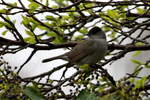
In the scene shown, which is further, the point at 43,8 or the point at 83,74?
the point at 43,8

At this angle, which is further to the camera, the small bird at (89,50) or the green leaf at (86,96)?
the small bird at (89,50)

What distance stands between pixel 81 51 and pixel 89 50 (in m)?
0.08

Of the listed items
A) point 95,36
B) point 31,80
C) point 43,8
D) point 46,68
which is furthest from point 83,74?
point 46,68

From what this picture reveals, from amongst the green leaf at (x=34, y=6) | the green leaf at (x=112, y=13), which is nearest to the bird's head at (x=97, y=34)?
the green leaf at (x=112, y=13)

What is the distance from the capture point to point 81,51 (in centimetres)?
238

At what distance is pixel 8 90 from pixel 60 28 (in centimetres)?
70

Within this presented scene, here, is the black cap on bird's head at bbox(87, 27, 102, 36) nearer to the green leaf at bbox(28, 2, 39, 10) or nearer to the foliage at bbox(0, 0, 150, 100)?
the foliage at bbox(0, 0, 150, 100)

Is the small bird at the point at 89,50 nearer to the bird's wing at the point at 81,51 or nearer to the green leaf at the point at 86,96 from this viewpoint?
the bird's wing at the point at 81,51

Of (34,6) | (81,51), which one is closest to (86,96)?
(34,6)

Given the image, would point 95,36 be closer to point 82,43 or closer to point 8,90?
point 82,43

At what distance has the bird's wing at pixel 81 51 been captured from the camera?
2274 millimetres

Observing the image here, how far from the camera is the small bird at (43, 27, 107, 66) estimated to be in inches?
89.7

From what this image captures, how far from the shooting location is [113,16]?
2.13 metres

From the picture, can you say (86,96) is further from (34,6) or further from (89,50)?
(89,50)
